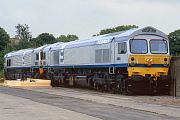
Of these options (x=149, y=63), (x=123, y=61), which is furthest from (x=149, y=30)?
(x=123, y=61)

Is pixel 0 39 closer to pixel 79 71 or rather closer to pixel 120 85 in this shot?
pixel 79 71

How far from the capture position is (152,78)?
29.2 meters

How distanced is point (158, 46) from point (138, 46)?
1.33 metres

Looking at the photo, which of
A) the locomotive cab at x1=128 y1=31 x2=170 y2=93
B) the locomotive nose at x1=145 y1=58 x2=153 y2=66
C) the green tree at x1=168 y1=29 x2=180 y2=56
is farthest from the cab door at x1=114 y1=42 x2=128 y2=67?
the green tree at x1=168 y1=29 x2=180 y2=56

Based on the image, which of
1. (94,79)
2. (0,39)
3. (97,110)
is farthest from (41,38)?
(97,110)

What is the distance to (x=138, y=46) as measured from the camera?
96.4 ft

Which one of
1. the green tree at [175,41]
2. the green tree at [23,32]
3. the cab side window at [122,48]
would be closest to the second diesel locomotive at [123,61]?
the cab side window at [122,48]

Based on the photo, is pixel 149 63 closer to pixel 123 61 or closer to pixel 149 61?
pixel 149 61

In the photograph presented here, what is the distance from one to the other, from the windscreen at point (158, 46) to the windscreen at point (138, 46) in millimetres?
442

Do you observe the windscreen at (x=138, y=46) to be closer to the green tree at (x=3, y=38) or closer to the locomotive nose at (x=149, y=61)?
the locomotive nose at (x=149, y=61)

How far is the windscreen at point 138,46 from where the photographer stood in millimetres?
29188

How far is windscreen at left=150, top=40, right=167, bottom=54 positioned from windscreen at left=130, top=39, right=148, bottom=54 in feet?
1.45

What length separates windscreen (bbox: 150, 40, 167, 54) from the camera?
2973 cm

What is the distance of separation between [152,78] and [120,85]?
199 cm
